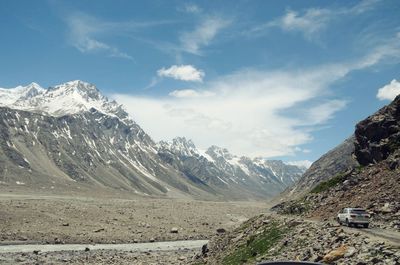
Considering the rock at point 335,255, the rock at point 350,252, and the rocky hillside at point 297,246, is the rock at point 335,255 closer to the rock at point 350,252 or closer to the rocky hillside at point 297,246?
the rocky hillside at point 297,246

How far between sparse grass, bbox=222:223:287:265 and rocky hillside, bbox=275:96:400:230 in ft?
30.1

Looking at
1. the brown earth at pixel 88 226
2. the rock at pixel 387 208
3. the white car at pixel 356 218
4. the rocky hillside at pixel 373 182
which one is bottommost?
the brown earth at pixel 88 226

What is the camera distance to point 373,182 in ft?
162

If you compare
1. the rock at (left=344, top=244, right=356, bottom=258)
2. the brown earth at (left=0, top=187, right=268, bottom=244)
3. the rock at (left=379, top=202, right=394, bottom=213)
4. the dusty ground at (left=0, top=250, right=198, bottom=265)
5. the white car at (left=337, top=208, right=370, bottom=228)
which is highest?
the rock at (left=379, top=202, right=394, bottom=213)

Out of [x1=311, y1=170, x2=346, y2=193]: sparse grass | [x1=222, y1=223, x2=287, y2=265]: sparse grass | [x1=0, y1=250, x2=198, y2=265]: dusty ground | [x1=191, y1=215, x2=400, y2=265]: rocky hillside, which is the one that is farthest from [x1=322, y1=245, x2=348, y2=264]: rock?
[x1=311, y1=170, x2=346, y2=193]: sparse grass

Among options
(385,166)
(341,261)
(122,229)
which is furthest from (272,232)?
(122,229)

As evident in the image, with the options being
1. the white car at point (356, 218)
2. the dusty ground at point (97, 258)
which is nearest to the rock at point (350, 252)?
the white car at point (356, 218)

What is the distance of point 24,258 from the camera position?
58.5 metres

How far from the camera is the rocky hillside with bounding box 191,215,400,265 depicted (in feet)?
85.3

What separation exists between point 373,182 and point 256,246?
1847 cm

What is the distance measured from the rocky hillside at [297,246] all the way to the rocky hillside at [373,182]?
6.73 metres

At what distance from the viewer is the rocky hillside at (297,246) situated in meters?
26.0

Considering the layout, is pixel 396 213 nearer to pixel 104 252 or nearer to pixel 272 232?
pixel 272 232

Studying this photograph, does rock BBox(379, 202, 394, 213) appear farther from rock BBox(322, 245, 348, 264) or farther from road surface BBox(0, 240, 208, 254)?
road surface BBox(0, 240, 208, 254)
